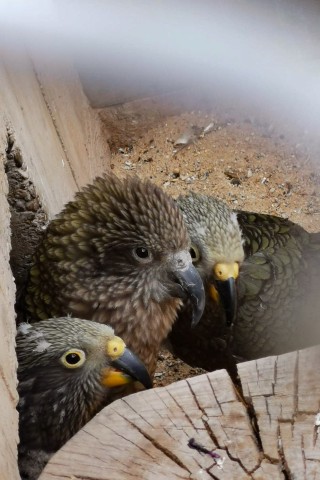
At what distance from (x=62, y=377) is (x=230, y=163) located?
8.35 ft

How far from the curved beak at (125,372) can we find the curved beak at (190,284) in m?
0.40

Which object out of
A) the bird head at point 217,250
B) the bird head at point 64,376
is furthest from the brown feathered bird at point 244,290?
the bird head at point 64,376

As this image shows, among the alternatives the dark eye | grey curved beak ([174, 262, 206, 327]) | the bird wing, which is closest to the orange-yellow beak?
the dark eye

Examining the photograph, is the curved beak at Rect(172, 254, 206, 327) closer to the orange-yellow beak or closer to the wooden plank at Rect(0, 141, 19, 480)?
the orange-yellow beak

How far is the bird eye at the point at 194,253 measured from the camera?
3506 millimetres

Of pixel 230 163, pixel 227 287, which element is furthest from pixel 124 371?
pixel 230 163

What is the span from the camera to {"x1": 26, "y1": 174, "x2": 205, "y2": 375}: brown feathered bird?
315cm

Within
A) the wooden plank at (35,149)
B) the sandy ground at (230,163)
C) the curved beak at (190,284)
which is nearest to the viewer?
the wooden plank at (35,149)

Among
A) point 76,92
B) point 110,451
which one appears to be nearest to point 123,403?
point 110,451

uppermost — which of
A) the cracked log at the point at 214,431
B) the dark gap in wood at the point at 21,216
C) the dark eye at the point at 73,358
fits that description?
the dark gap in wood at the point at 21,216

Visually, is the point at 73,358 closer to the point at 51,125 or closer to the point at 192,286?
the point at 192,286

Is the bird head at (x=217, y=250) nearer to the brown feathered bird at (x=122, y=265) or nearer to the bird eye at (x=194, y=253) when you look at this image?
the bird eye at (x=194, y=253)

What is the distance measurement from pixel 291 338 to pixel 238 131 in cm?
177

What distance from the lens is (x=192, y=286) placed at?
10.2 feet
